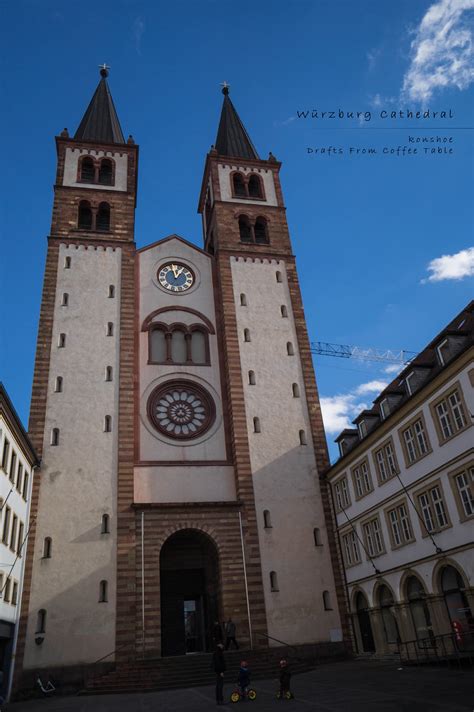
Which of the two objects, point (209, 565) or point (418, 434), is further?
point (209, 565)

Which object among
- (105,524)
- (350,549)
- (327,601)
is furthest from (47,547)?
(350,549)

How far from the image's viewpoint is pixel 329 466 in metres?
35.3

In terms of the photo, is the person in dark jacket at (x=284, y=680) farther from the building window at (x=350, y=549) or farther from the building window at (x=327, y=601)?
the building window at (x=327, y=601)

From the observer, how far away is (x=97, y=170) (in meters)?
44.4

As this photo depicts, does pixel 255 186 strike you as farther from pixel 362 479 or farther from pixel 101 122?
pixel 362 479

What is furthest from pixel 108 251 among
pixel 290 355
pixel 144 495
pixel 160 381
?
pixel 144 495

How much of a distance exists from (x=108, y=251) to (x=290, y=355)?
13503mm

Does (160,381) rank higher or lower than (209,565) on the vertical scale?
higher

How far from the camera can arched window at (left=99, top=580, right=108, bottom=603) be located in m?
29.5

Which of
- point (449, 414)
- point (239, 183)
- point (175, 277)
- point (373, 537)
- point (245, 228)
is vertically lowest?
point (373, 537)

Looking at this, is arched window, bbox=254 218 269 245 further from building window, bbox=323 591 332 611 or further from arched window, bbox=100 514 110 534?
building window, bbox=323 591 332 611

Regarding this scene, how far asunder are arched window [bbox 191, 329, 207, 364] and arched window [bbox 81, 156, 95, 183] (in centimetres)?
1448

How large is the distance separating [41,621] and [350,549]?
15.6 m

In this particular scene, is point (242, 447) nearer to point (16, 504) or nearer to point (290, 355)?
point (290, 355)
